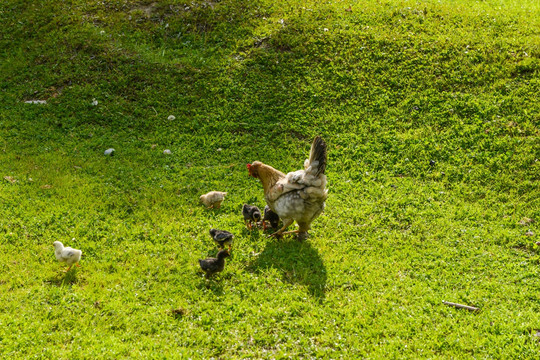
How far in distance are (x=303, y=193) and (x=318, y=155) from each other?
0.72 metres

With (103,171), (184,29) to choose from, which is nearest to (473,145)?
(103,171)

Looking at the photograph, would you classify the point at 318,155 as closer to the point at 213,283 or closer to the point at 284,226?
the point at 284,226

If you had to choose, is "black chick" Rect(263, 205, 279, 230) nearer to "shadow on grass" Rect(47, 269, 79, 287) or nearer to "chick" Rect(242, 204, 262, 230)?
"chick" Rect(242, 204, 262, 230)

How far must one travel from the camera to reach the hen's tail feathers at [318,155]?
25.6ft

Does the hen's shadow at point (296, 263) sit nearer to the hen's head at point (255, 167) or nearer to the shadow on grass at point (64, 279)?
the hen's head at point (255, 167)

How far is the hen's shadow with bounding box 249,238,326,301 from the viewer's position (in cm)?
770

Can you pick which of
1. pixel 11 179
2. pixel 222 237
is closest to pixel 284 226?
pixel 222 237

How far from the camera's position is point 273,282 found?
7680mm

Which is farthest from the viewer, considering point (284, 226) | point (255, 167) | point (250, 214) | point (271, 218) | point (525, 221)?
point (525, 221)

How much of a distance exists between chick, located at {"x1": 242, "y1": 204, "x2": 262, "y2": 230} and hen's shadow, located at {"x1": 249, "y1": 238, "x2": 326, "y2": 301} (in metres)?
0.54

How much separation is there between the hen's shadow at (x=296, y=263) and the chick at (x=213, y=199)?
1499 mm

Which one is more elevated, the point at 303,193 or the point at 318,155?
the point at 318,155

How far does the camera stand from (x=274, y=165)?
11.2 metres

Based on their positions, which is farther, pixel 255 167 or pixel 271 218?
pixel 255 167
